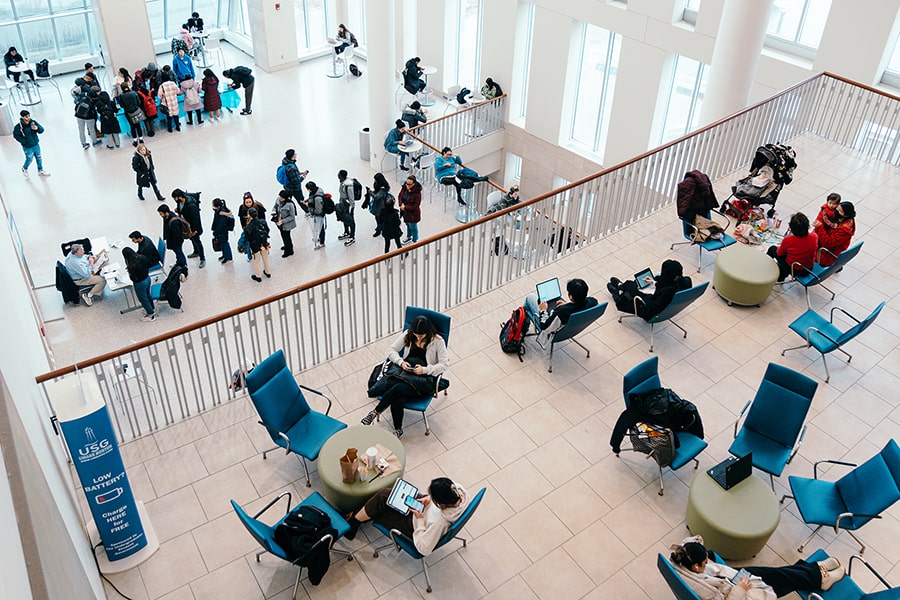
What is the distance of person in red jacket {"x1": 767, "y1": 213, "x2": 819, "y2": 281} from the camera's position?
913 cm

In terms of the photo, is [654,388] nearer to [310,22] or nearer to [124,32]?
[124,32]

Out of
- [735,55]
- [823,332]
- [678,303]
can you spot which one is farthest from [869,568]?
[735,55]

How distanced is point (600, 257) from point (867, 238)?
12.2 ft

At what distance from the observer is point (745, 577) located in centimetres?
589

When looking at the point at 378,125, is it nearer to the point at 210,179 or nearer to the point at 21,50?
the point at 210,179

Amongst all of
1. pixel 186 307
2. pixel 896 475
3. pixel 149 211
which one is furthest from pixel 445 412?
pixel 149 211

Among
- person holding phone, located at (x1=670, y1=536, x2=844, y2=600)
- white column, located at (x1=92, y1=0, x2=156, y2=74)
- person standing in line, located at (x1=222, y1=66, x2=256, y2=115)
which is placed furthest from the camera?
white column, located at (x1=92, y1=0, x2=156, y2=74)

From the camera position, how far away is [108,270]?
40.0ft

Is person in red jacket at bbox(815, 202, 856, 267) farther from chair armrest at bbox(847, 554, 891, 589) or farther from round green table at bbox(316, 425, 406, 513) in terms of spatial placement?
round green table at bbox(316, 425, 406, 513)

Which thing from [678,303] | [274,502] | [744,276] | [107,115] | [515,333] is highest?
[678,303]

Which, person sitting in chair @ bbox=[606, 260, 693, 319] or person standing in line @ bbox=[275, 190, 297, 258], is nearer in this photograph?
person sitting in chair @ bbox=[606, 260, 693, 319]

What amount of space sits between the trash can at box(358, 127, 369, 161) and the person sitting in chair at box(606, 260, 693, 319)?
31.2 ft

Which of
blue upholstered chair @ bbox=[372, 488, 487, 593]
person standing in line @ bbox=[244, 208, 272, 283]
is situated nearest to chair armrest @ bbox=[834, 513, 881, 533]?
blue upholstered chair @ bbox=[372, 488, 487, 593]

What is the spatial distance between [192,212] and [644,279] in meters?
7.52
